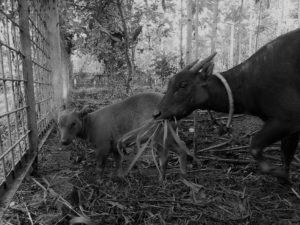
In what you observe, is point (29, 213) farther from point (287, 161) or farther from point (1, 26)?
point (287, 161)

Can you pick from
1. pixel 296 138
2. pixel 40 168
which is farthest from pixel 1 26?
pixel 296 138

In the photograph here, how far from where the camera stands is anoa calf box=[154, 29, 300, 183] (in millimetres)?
3162

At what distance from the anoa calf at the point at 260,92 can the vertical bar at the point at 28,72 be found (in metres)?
1.66

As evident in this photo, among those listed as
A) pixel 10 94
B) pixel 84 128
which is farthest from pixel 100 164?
pixel 10 94

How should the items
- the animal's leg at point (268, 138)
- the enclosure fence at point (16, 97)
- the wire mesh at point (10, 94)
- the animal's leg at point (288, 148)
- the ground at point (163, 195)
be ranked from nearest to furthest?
1. the ground at point (163, 195)
2. the animal's leg at point (268, 138)
3. the wire mesh at point (10, 94)
4. the enclosure fence at point (16, 97)
5. the animal's leg at point (288, 148)

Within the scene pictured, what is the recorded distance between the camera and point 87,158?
16.0 feet

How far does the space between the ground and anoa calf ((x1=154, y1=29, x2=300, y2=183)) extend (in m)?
0.41

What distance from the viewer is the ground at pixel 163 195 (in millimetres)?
2750

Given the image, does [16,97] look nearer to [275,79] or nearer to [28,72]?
[28,72]

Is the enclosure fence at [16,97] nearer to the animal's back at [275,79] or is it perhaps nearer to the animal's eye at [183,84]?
the animal's eye at [183,84]

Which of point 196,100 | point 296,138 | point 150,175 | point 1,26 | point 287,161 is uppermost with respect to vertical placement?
point 1,26

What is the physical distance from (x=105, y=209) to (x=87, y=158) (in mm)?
2034

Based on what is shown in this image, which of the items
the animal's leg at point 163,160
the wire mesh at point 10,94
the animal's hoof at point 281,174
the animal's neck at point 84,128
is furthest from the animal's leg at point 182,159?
the wire mesh at point 10,94

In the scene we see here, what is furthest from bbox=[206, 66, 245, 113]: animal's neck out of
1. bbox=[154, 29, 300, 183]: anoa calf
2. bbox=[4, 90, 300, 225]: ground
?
bbox=[4, 90, 300, 225]: ground
